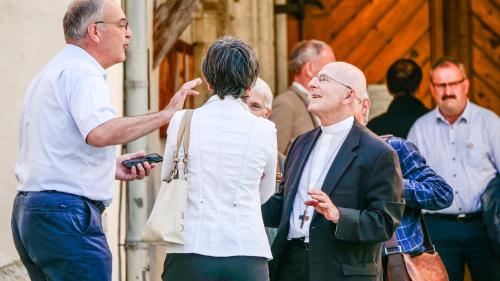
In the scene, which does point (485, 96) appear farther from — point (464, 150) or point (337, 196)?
point (337, 196)

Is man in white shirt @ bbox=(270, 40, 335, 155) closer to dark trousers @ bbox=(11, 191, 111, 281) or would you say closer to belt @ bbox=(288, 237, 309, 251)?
belt @ bbox=(288, 237, 309, 251)

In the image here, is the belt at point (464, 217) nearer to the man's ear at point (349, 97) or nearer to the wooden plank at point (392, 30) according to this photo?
the man's ear at point (349, 97)

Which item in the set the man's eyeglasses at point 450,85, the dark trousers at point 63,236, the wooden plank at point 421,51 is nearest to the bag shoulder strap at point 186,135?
the dark trousers at point 63,236

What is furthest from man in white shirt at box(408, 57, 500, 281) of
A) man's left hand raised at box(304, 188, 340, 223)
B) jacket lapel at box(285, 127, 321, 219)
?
man's left hand raised at box(304, 188, 340, 223)

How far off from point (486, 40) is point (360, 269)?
Result: 6858 millimetres

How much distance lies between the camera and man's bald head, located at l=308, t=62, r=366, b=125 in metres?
5.72

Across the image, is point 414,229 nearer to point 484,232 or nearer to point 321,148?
point 321,148

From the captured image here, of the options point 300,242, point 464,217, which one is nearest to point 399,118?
point 464,217

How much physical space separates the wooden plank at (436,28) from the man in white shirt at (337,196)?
6175mm

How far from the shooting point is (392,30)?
1196 cm

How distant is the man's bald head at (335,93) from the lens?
5.72 metres

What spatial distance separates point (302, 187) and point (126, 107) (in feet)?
7.38

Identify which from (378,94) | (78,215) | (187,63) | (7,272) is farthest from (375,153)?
(378,94)

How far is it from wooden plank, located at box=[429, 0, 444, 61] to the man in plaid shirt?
5.70 metres
